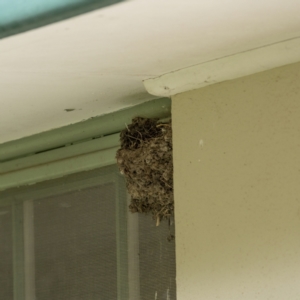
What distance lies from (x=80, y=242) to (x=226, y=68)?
1.07 meters

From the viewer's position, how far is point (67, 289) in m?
2.86

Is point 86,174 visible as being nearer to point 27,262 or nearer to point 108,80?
point 27,262

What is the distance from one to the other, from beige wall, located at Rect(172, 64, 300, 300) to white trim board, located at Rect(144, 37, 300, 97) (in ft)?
0.10

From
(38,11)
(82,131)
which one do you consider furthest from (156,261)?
(38,11)

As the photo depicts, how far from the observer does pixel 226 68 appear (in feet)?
6.91

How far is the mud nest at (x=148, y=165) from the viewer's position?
2.50 metres

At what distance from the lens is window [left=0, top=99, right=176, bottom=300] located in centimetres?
262

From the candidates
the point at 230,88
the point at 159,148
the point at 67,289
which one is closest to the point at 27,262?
the point at 67,289

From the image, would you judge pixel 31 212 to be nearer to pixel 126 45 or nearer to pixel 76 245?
pixel 76 245

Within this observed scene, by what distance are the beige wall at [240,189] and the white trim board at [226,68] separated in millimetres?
31

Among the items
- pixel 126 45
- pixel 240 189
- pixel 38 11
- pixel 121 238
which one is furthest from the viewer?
pixel 121 238

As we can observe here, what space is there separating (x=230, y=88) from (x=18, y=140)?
117 centimetres

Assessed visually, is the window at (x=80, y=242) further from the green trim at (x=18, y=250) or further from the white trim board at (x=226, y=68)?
the white trim board at (x=226, y=68)

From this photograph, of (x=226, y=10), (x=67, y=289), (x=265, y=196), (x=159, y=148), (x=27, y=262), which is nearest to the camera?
(x=226, y=10)
